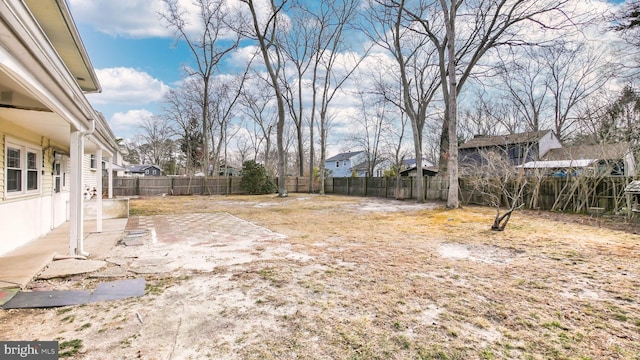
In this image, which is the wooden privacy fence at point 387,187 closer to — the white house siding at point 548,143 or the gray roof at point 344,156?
the white house siding at point 548,143

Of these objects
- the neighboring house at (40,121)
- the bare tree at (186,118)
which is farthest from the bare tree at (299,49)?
the neighboring house at (40,121)

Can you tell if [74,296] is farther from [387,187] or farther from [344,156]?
[344,156]

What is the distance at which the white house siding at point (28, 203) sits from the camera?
468 cm

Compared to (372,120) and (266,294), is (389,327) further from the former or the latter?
(372,120)

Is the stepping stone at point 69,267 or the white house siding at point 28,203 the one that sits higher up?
the white house siding at point 28,203

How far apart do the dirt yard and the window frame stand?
1.96 m

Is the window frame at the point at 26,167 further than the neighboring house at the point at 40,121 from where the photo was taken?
Yes

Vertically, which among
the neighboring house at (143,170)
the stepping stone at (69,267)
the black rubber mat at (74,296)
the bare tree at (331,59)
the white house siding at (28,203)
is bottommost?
the black rubber mat at (74,296)

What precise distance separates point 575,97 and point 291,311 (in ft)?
87.8

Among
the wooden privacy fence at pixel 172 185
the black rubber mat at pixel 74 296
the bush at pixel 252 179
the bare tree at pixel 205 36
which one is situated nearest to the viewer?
the black rubber mat at pixel 74 296

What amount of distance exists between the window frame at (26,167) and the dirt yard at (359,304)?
6.42 ft

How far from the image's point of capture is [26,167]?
5.64m

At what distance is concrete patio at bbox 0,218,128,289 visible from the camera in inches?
144

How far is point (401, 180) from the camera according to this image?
18531mm
